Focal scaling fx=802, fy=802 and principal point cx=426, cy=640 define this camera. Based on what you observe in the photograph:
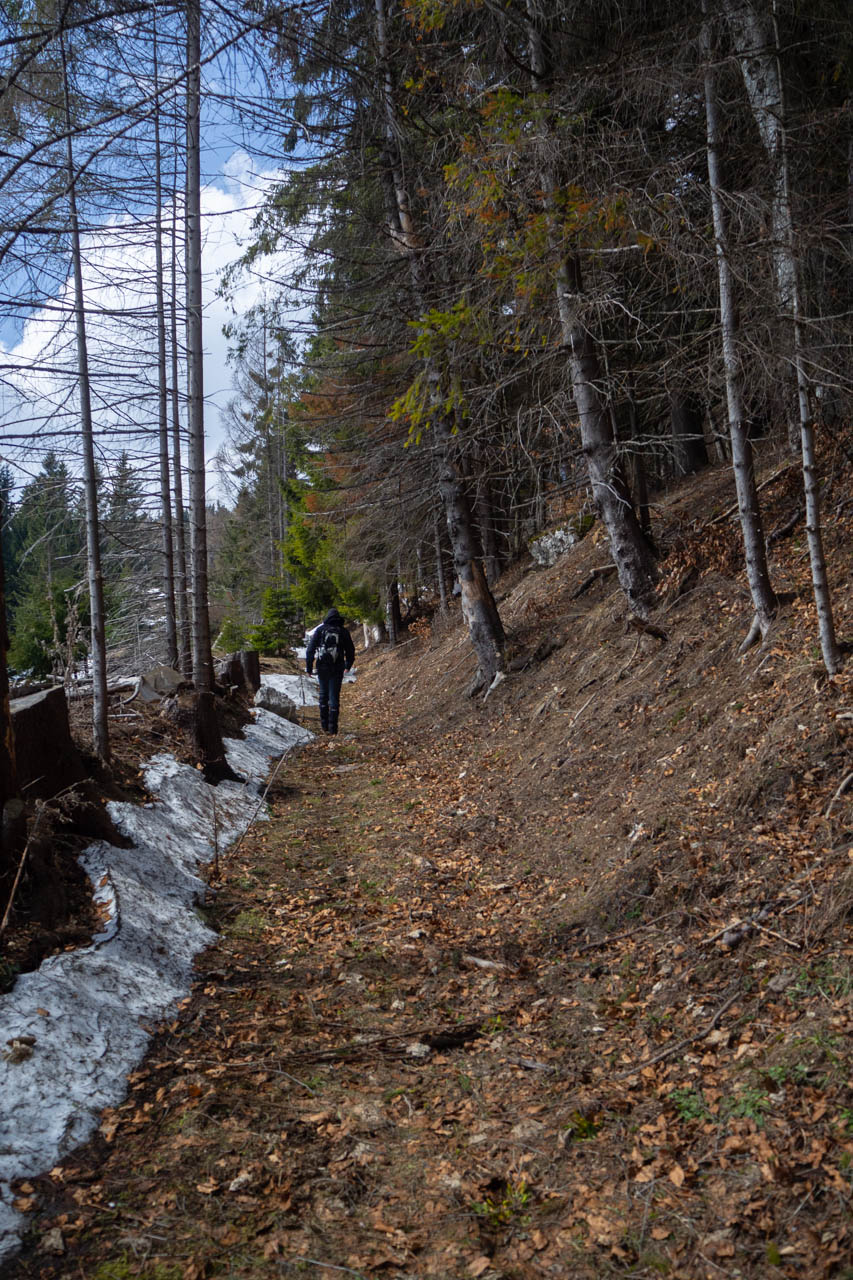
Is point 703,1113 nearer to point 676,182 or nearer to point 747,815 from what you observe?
point 747,815

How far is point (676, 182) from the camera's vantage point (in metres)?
7.61

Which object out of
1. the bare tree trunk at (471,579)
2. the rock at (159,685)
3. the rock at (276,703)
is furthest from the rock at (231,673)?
the bare tree trunk at (471,579)

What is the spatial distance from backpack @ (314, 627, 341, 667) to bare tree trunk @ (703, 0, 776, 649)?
7763 mm

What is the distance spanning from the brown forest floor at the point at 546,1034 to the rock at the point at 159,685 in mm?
3971

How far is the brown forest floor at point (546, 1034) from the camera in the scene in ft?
9.78

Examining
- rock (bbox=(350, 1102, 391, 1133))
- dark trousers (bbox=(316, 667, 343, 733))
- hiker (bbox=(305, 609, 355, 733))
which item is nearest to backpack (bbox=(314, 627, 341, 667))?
hiker (bbox=(305, 609, 355, 733))

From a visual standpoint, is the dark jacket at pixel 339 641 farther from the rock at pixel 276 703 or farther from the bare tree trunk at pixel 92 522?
the bare tree trunk at pixel 92 522

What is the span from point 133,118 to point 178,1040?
4.86m

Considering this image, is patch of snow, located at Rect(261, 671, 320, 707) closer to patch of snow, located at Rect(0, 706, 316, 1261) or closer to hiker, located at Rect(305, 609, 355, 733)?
hiker, located at Rect(305, 609, 355, 733)

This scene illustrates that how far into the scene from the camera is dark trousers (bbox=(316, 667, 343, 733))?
47.0ft

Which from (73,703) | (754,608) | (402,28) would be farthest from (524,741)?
(402,28)

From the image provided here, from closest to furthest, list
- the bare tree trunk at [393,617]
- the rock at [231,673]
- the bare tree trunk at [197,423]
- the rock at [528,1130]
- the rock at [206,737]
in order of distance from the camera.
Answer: the rock at [528,1130]
the rock at [206,737]
the bare tree trunk at [197,423]
the rock at [231,673]
the bare tree trunk at [393,617]

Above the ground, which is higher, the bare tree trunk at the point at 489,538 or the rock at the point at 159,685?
the bare tree trunk at the point at 489,538

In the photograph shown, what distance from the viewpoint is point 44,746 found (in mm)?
6246
